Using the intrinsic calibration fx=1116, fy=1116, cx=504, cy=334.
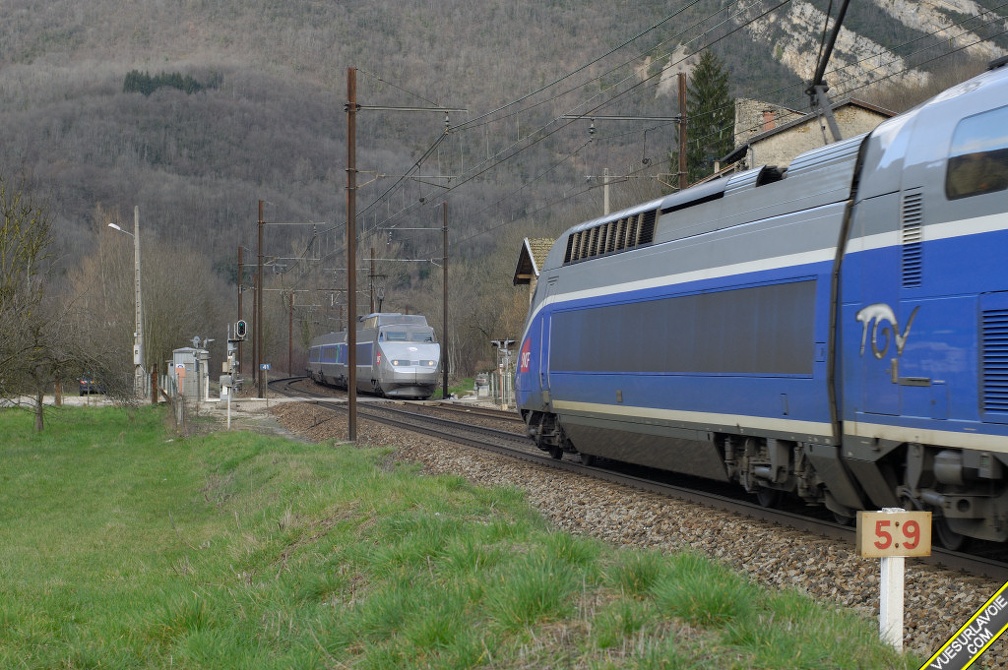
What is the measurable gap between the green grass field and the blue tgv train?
253 cm

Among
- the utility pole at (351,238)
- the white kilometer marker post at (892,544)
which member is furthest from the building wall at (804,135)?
the white kilometer marker post at (892,544)

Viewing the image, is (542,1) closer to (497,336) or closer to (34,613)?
(497,336)

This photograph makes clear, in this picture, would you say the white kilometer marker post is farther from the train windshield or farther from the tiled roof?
the train windshield

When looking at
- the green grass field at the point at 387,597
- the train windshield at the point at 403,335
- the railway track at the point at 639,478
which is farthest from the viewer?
the train windshield at the point at 403,335

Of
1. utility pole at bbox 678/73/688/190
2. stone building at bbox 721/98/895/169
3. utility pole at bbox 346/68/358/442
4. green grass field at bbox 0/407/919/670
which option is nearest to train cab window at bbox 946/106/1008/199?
green grass field at bbox 0/407/919/670

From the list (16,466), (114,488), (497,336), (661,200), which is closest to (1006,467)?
(661,200)

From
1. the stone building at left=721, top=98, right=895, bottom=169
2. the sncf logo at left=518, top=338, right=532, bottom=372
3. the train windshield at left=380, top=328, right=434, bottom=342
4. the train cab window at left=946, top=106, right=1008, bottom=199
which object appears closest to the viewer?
the train cab window at left=946, top=106, right=1008, bottom=199

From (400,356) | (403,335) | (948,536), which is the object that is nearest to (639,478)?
(948,536)

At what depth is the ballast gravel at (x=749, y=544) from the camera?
7578 mm

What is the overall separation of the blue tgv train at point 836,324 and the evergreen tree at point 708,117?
61354 millimetres

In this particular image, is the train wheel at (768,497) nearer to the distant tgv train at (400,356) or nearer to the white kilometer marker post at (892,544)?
the white kilometer marker post at (892,544)

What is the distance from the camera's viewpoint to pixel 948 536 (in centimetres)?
923

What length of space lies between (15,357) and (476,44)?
551 ft

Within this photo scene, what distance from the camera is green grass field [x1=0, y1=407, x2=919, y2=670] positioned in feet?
19.4
